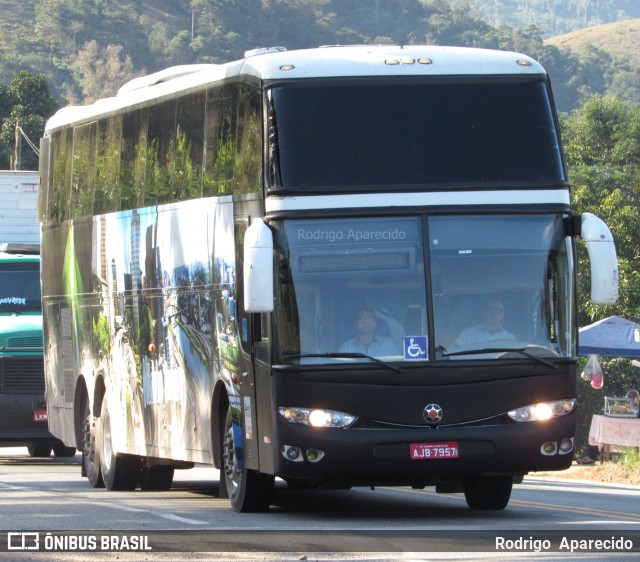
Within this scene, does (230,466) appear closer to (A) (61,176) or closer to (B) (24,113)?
(A) (61,176)

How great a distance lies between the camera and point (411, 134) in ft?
41.2

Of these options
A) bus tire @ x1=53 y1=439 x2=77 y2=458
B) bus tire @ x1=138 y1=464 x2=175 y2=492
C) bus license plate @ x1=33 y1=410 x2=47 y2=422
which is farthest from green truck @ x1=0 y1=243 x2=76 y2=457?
bus tire @ x1=138 y1=464 x2=175 y2=492

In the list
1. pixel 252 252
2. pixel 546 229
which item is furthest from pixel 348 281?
pixel 546 229

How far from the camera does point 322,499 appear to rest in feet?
51.1

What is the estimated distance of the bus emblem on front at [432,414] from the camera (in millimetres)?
12039

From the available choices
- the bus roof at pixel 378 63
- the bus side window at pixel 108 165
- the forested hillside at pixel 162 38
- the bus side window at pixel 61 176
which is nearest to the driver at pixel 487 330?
the bus roof at pixel 378 63

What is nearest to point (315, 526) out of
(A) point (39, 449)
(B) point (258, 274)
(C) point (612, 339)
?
(B) point (258, 274)

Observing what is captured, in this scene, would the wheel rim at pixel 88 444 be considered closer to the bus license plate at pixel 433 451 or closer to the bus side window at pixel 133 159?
the bus side window at pixel 133 159

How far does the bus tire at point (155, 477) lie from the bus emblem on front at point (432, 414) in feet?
20.1

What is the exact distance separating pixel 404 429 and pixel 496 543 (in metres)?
1.56

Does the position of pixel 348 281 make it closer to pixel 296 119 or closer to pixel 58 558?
pixel 296 119

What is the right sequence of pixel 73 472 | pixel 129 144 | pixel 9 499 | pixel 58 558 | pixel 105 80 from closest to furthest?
pixel 58 558
pixel 9 499
pixel 129 144
pixel 73 472
pixel 105 80

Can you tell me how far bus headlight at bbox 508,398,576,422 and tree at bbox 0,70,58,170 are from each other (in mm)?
58572

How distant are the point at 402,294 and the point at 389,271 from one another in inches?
8.2
